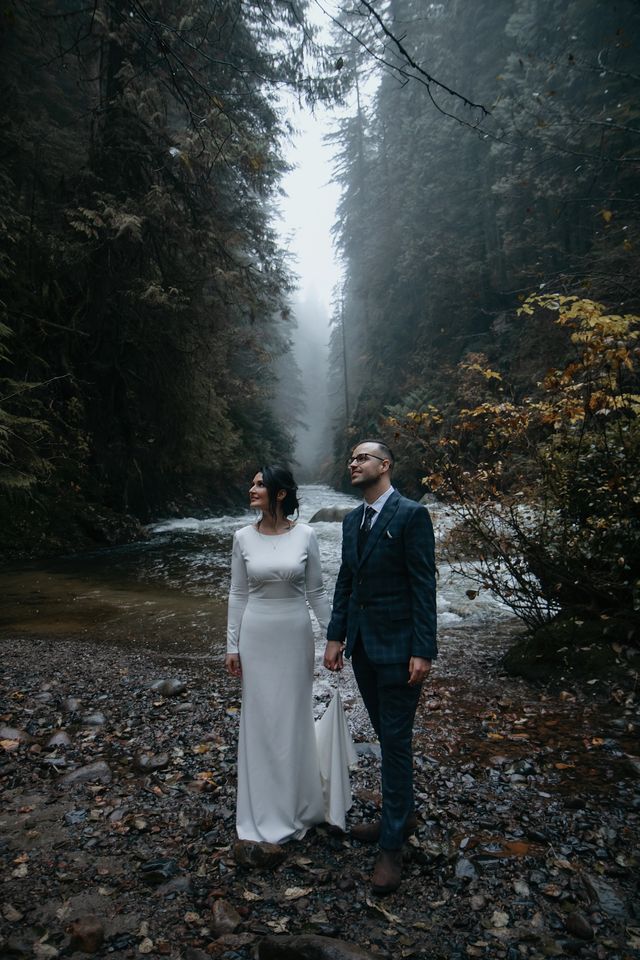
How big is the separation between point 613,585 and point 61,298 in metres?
13.1

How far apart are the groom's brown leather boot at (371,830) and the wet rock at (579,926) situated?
2.95 ft

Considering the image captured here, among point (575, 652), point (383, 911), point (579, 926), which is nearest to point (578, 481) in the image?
point (575, 652)

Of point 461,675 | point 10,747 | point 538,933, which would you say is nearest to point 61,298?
point 10,747

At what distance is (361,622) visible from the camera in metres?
3.02

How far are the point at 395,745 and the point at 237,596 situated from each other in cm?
131

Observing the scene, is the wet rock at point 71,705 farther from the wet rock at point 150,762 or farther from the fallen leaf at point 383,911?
the fallen leaf at point 383,911

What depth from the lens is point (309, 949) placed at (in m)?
2.22

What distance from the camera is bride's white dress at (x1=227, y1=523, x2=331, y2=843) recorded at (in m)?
3.15

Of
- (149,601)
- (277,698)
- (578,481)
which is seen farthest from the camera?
(149,601)

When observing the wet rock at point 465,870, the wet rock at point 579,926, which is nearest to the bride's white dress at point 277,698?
the wet rock at point 465,870

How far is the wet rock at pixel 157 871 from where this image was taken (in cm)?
277

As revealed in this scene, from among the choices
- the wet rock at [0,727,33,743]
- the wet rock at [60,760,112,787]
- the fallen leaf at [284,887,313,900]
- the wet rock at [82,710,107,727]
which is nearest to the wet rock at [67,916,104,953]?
the fallen leaf at [284,887,313,900]

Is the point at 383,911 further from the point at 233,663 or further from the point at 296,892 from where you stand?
the point at 233,663

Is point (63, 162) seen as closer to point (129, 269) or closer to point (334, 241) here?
point (129, 269)
